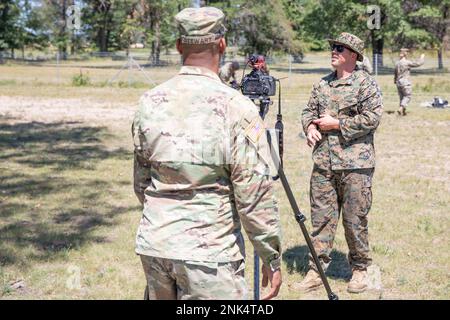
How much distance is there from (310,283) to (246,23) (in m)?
42.4

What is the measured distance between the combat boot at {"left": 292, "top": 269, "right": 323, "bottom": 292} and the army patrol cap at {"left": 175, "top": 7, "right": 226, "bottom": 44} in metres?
2.90

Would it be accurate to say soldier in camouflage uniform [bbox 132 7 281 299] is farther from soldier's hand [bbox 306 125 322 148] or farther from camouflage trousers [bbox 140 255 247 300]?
soldier's hand [bbox 306 125 322 148]

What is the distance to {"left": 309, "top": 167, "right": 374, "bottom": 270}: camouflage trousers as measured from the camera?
4.66 metres

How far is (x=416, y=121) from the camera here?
49.9 feet

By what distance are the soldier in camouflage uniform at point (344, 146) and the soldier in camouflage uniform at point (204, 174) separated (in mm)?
2229

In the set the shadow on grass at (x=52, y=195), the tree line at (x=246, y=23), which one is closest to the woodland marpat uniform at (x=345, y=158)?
the shadow on grass at (x=52, y=195)

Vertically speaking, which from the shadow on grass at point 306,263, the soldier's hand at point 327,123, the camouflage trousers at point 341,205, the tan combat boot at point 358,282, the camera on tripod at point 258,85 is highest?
the camera on tripod at point 258,85

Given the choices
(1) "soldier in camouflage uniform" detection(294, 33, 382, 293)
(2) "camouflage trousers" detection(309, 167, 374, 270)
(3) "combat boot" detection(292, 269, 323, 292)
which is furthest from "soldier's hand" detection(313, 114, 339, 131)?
(3) "combat boot" detection(292, 269, 323, 292)

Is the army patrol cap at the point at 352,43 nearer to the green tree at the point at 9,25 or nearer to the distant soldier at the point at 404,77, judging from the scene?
the distant soldier at the point at 404,77

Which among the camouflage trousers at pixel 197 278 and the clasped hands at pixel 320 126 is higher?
the clasped hands at pixel 320 126

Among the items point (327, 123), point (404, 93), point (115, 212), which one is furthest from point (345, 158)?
point (404, 93)

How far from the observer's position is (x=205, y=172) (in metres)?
2.44

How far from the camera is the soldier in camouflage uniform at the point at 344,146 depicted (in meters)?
4.58
